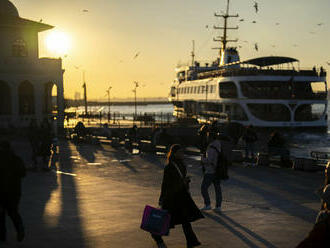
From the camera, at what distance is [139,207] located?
1107 centimetres

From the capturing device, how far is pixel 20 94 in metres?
42.4

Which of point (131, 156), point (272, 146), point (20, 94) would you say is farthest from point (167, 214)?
point (20, 94)

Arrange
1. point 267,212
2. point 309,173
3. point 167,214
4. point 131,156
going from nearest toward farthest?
point 167,214
point 267,212
point 309,173
point 131,156

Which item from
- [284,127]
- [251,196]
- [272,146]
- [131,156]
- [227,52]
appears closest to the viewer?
[251,196]

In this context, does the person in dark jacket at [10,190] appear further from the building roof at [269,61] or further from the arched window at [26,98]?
the building roof at [269,61]

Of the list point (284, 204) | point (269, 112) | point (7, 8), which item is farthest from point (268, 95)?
point (284, 204)

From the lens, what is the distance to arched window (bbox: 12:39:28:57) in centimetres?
4097

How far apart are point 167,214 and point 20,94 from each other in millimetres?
37240

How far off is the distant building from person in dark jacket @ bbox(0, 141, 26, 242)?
32228mm

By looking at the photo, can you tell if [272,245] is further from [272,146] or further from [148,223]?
[272,146]

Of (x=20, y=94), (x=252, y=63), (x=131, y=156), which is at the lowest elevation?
(x=131, y=156)

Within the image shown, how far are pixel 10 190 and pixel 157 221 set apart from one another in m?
2.46

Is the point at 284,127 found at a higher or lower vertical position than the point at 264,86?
lower

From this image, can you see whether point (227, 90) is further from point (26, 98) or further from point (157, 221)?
point (157, 221)
